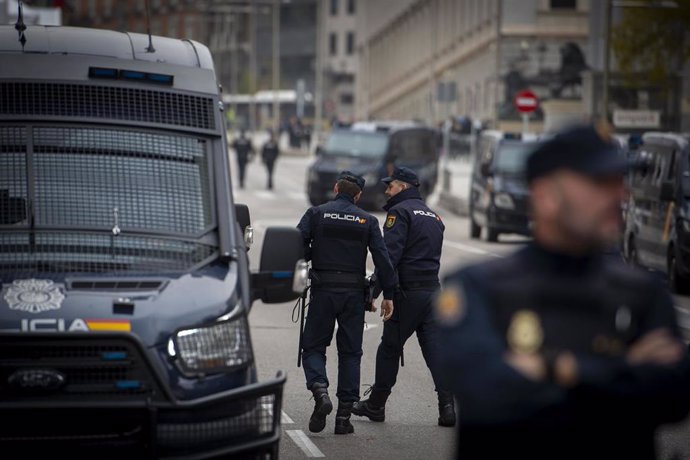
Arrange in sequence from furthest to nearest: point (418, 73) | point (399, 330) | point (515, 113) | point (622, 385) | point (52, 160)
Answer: point (418, 73) → point (515, 113) → point (399, 330) → point (52, 160) → point (622, 385)

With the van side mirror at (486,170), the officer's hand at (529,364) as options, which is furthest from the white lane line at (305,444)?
the van side mirror at (486,170)

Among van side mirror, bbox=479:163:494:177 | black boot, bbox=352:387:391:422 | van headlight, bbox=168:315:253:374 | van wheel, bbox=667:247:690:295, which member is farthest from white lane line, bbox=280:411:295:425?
van side mirror, bbox=479:163:494:177

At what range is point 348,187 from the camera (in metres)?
10.6

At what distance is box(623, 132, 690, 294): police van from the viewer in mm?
20375

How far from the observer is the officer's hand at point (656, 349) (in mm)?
3832

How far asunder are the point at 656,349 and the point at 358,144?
37.0 m

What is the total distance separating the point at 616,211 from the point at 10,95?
479 cm

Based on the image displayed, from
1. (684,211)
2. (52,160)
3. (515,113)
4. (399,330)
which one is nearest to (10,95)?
(52,160)

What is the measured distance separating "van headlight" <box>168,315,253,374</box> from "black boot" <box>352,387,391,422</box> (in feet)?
13.4

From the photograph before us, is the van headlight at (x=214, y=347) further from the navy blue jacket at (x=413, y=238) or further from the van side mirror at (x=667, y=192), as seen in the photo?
the van side mirror at (x=667, y=192)

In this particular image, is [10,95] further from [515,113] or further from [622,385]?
[515,113]

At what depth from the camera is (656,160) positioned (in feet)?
71.5

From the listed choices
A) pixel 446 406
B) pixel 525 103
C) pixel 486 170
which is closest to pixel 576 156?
pixel 446 406

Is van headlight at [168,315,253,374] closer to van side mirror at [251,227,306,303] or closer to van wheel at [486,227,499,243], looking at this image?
van side mirror at [251,227,306,303]
